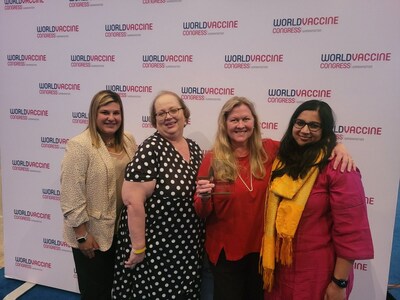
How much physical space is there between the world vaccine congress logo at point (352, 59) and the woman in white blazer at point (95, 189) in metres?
1.24

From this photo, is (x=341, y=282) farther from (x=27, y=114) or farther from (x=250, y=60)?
(x=27, y=114)

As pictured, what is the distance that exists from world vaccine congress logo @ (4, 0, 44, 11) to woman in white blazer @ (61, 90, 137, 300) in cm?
118

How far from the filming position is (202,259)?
Result: 6.23ft

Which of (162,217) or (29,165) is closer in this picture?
(162,217)

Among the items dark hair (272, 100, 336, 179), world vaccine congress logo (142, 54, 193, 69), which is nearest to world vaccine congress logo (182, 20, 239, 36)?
world vaccine congress logo (142, 54, 193, 69)

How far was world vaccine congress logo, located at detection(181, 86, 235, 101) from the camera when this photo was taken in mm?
2145

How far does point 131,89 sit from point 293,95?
1.12 meters

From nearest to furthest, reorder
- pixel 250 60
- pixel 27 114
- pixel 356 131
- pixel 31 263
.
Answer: pixel 356 131 < pixel 250 60 < pixel 27 114 < pixel 31 263

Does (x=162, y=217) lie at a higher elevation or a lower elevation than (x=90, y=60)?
lower

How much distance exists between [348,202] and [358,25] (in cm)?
108

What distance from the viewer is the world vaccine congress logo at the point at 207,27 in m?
2.06

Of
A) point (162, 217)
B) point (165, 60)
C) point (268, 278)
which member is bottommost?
point (268, 278)

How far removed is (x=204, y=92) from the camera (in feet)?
7.17

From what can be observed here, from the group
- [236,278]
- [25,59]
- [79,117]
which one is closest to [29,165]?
[79,117]
